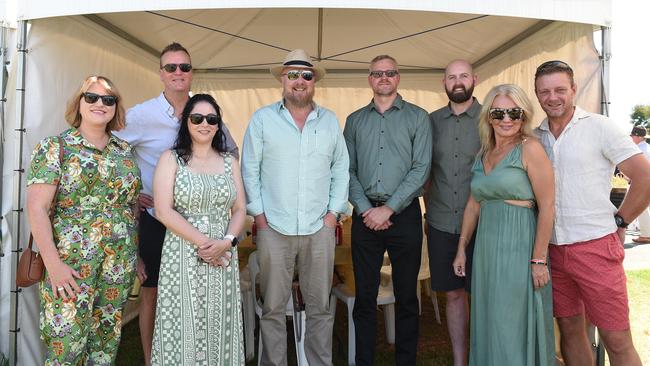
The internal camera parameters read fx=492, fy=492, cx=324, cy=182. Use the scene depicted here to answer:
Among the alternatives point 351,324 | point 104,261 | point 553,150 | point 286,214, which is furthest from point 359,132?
point 104,261

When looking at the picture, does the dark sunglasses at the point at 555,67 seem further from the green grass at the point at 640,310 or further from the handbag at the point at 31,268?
the handbag at the point at 31,268

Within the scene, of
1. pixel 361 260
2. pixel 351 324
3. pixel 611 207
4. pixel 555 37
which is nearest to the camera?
pixel 611 207

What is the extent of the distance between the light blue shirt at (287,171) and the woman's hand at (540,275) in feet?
3.61

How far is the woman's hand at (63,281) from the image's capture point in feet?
7.33

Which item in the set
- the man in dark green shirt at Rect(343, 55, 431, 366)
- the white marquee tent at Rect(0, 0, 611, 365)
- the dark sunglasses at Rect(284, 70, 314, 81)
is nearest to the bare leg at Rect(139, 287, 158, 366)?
the white marquee tent at Rect(0, 0, 611, 365)

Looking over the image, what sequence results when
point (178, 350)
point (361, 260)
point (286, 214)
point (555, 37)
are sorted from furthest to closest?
point (555, 37)
point (361, 260)
point (286, 214)
point (178, 350)

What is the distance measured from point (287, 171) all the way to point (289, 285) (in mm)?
670

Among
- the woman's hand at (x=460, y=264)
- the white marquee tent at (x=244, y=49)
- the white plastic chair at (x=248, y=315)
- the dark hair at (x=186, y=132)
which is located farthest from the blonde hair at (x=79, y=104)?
the woman's hand at (x=460, y=264)

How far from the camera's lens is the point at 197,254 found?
7.82 feet

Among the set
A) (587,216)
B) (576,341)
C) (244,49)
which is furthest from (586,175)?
(244,49)

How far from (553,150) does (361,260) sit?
1276 mm

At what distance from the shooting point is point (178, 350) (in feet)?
7.61

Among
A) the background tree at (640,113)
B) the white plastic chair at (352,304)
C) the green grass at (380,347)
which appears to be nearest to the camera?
the white plastic chair at (352,304)

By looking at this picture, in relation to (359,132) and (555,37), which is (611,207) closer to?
(359,132)
